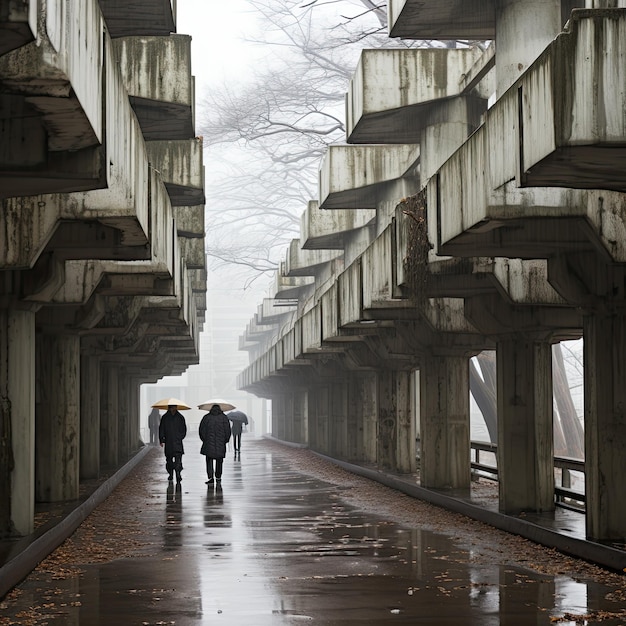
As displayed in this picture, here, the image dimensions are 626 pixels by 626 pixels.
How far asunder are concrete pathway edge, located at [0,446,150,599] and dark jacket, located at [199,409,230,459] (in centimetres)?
456

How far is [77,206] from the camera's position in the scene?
13.4 meters

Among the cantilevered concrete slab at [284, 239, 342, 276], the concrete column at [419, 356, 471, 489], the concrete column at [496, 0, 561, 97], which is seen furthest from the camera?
the cantilevered concrete slab at [284, 239, 342, 276]

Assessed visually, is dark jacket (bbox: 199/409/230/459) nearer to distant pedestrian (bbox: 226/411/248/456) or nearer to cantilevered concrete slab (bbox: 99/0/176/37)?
cantilevered concrete slab (bbox: 99/0/176/37)

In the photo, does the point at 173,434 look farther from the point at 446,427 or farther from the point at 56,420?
the point at 56,420

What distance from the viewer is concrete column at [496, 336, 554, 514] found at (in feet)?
64.3

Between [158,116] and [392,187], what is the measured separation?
915 cm

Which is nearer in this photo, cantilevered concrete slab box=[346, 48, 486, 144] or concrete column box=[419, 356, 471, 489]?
cantilevered concrete slab box=[346, 48, 486, 144]

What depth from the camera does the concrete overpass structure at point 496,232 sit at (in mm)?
10609


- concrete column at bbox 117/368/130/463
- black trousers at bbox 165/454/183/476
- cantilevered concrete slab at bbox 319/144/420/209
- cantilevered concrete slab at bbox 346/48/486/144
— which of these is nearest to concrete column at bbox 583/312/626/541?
cantilevered concrete slab at bbox 346/48/486/144

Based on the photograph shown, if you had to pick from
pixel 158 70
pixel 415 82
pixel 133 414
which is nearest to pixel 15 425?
pixel 158 70

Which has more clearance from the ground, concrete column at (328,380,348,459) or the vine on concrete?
the vine on concrete

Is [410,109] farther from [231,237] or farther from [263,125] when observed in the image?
[231,237]

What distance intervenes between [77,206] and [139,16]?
7.79 m

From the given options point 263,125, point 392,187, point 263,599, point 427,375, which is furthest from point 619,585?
point 263,125
